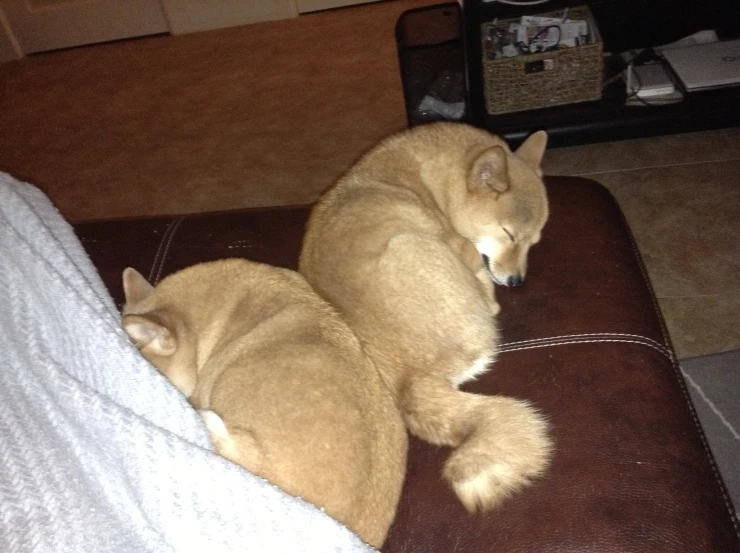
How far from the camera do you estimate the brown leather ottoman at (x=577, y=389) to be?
1033mm

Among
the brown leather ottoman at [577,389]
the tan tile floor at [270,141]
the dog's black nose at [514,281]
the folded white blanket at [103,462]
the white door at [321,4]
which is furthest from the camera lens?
the white door at [321,4]

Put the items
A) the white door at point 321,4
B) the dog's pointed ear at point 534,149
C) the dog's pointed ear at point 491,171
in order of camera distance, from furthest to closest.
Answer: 1. the white door at point 321,4
2. the dog's pointed ear at point 534,149
3. the dog's pointed ear at point 491,171

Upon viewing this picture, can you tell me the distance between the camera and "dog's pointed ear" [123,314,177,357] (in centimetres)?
126

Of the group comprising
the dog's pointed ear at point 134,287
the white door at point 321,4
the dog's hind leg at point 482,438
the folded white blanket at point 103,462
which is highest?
the folded white blanket at point 103,462

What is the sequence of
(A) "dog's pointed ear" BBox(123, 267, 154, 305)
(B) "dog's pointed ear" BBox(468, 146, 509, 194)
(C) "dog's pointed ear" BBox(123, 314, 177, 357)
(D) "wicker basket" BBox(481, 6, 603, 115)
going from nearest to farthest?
(C) "dog's pointed ear" BBox(123, 314, 177, 357) → (A) "dog's pointed ear" BBox(123, 267, 154, 305) → (B) "dog's pointed ear" BBox(468, 146, 509, 194) → (D) "wicker basket" BBox(481, 6, 603, 115)

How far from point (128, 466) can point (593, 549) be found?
2.28 ft

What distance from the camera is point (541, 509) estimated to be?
1.05 m

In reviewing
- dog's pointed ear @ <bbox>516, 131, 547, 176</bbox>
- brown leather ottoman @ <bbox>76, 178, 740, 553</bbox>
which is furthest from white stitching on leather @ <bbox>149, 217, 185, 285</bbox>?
dog's pointed ear @ <bbox>516, 131, 547, 176</bbox>

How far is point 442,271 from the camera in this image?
1514 mm

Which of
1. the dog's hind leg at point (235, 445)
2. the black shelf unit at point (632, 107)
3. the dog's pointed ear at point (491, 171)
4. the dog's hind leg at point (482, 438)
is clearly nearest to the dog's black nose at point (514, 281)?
the dog's pointed ear at point (491, 171)

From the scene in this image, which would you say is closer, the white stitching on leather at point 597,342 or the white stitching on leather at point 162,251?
the white stitching on leather at point 597,342

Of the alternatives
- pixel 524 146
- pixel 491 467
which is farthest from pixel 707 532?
pixel 524 146

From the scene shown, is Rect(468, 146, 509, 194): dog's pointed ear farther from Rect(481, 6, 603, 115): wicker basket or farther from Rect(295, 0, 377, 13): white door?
Rect(295, 0, 377, 13): white door

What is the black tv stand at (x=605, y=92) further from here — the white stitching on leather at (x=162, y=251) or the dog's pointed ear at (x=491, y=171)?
the white stitching on leather at (x=162, y=251)
